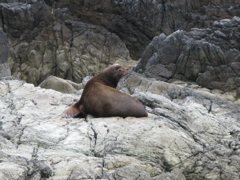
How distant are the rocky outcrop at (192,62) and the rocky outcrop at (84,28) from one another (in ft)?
31.3

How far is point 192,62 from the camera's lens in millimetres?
19531

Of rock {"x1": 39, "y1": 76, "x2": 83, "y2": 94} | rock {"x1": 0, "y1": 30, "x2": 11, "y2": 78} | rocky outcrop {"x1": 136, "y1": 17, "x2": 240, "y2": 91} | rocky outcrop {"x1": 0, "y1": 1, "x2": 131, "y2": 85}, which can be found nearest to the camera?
rock {"x1": 39, "y1": 76, "x2": 83, "y2": 94}

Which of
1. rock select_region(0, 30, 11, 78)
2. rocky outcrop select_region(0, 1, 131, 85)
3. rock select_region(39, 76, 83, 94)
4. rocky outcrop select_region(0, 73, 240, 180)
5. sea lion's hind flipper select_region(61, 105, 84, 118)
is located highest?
rocky outcrop select_region(0, 73, 240, 180)

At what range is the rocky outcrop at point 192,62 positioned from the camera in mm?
18888

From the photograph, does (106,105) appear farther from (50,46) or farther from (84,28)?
(84,28)

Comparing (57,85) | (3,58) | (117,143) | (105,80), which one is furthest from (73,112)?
(3,58)

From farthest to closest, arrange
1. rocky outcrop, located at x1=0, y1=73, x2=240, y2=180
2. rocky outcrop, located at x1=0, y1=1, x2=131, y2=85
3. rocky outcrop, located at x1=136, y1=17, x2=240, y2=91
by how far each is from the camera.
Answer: rocky outcrop, located at x1=0, y1=1, x2=131, y2=85
rocky outcrop, located at x1=136, y1=17, x2=240, y2=91
rocky outcrop, located at x1=0, y1=73, x2=240, y2=180

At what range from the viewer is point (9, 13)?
2869 cm

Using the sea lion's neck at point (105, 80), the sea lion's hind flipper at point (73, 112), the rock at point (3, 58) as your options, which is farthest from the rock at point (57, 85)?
the sea lion's hind flipper at point (73, 112)

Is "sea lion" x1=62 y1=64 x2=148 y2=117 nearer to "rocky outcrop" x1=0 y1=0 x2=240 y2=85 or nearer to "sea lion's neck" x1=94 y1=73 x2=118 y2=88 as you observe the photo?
"sea lion's neck" x1=94 y1=73 x2=118 y2=88

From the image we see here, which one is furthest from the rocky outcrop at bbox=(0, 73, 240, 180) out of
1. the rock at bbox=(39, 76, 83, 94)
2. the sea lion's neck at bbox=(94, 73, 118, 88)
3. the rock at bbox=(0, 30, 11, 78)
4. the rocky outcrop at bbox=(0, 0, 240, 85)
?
the rocky outcrop at bbox=(0, 0, 240, 85)

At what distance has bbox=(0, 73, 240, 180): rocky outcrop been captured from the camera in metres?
5.10

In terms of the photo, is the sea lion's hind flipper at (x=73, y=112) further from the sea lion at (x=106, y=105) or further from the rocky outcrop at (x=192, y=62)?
the rocky outcrop at (x=192, y=62)

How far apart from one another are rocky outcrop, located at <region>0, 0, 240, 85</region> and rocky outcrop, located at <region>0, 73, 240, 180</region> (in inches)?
782
